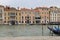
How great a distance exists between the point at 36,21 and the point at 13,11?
515 cm

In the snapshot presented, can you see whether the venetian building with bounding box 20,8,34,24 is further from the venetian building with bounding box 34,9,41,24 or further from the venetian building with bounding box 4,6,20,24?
the venetian building with bounding box 4,6,20,24

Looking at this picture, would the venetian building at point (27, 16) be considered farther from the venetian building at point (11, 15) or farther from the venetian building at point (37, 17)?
the venetian building at point (11, 15)

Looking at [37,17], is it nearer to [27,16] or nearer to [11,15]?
[27,16]

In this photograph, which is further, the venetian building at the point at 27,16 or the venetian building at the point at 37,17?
the venetian building at the point at 37,17

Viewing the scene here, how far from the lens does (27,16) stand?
37031 mm

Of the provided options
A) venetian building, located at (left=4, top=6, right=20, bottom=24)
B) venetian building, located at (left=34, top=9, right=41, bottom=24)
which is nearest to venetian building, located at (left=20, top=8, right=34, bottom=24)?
venetian building, located at (left=34, top=9, right=41, bottom=24)

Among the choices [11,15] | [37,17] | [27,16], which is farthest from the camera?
[11,15]

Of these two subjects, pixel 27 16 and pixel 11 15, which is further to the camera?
pixel 11 15

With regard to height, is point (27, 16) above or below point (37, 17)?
above

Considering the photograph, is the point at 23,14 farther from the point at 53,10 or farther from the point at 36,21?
the point at 53,10

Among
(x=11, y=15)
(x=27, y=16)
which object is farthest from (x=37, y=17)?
(x=11, y=15)

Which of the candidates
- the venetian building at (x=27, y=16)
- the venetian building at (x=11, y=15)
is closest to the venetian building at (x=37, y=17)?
the venetian building at (x=27, y=16)

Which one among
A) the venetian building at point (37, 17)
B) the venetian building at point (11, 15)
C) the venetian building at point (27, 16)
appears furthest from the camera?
the venetian building at point (11, 15)

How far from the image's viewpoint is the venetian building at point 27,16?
36.2 m
